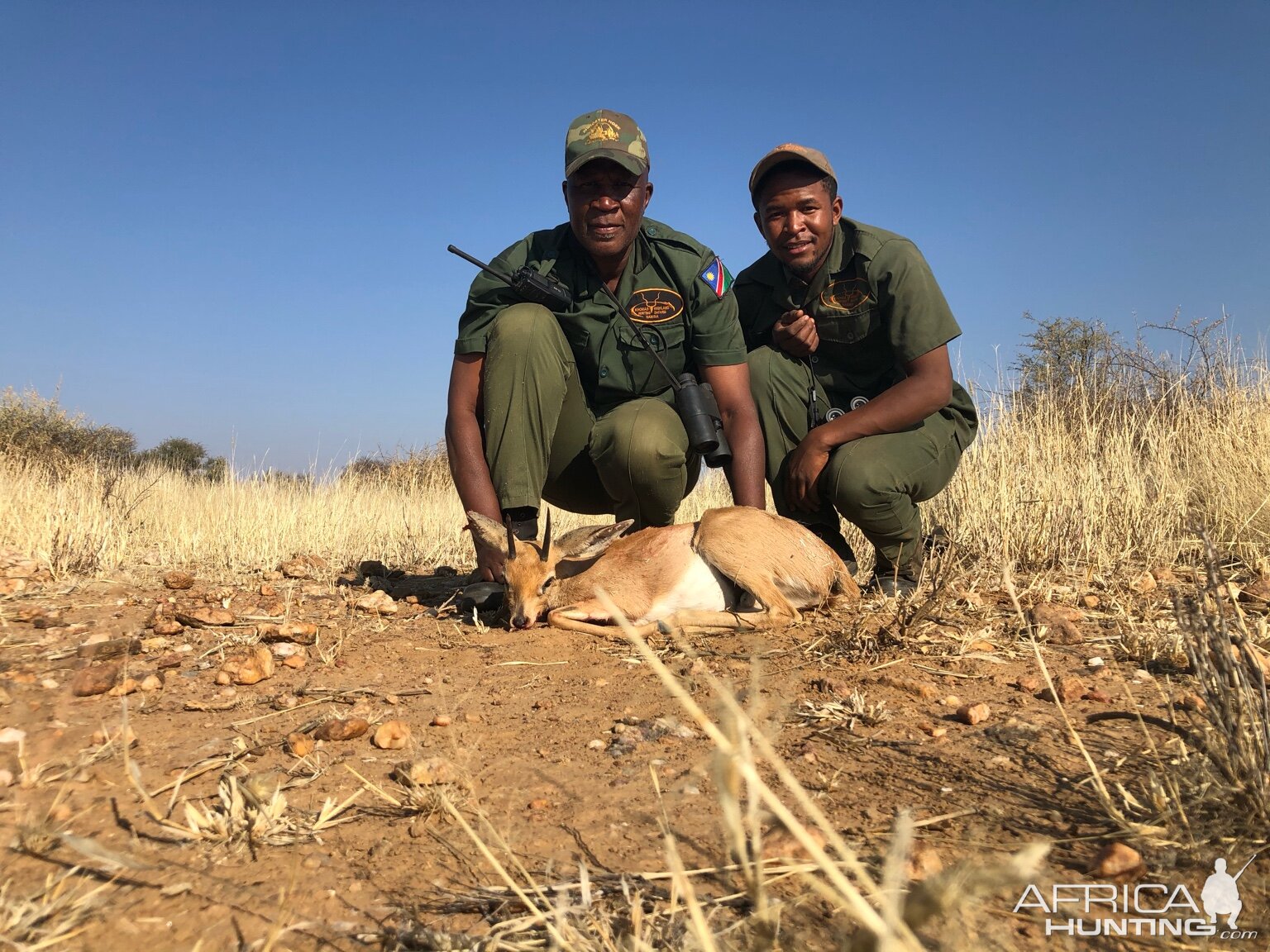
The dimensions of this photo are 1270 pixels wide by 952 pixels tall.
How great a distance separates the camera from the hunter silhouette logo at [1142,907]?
4.87ft

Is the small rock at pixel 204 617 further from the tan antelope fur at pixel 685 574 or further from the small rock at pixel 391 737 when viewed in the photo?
the small rock at pixel 391 737

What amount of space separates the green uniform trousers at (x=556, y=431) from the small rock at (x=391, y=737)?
211cm

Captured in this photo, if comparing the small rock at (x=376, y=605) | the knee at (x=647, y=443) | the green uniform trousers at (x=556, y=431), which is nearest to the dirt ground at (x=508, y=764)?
the small rock at (x=376, y=605)

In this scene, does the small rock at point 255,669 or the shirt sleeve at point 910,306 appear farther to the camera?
the shirt sleeve at point 910,306

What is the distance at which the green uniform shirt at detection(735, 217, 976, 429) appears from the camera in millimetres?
4539

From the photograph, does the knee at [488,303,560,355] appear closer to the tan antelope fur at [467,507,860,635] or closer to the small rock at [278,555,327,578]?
the tan antelope fur at [467,507,860,635]

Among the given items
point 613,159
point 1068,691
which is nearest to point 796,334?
point 613,159

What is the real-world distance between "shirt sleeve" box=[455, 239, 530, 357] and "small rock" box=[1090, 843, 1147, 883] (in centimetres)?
381

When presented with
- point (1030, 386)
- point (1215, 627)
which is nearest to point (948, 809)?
point (1215, 627)

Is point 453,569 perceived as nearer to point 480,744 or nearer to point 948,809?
point 480,744

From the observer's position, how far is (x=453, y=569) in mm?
6062

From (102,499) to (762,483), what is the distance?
184 inches

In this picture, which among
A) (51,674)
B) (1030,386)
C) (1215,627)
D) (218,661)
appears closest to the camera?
(1215,627)

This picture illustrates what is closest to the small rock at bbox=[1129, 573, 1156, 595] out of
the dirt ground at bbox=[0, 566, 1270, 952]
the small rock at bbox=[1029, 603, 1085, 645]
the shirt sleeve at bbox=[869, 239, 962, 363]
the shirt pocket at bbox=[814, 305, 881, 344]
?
the dirt ground at bbox=[0, 566, 1270, 952]
